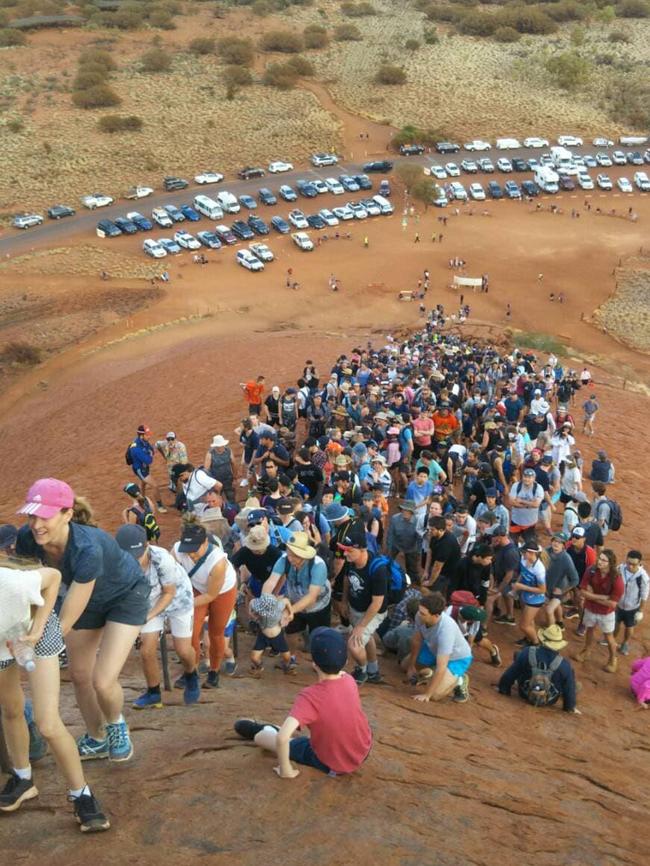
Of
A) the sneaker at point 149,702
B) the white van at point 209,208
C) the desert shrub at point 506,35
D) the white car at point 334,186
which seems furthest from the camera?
the desert shrub at point 506,35

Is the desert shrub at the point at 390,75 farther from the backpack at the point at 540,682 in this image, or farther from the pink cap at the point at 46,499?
the pink cap at the point at 46,499

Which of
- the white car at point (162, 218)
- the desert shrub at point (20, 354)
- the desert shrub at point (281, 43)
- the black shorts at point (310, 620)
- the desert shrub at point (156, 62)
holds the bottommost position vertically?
the desert shrub at point (20, 354)

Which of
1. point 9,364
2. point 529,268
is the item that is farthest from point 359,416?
point 529,268

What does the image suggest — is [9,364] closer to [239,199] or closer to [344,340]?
[344,340]

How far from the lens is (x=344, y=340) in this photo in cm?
3388

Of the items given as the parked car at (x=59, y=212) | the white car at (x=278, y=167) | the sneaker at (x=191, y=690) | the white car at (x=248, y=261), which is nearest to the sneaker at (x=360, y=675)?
the sneaker at (x=191, y=690)

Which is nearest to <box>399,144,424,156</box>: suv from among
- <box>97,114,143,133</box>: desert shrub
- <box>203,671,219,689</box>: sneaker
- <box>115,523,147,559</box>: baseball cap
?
<box>97,114,143,133</box>: desert shrub

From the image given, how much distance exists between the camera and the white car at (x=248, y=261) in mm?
45031

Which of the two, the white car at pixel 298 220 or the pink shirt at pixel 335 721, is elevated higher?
the pink shirt at pixel 335 721

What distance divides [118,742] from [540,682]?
4.43 meters

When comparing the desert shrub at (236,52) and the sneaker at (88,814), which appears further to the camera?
the desert shrub at (236,52)

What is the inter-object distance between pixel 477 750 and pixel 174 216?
4623 centimetres

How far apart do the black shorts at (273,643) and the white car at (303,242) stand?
134 ft

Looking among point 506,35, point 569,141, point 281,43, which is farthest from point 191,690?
point 506,35
